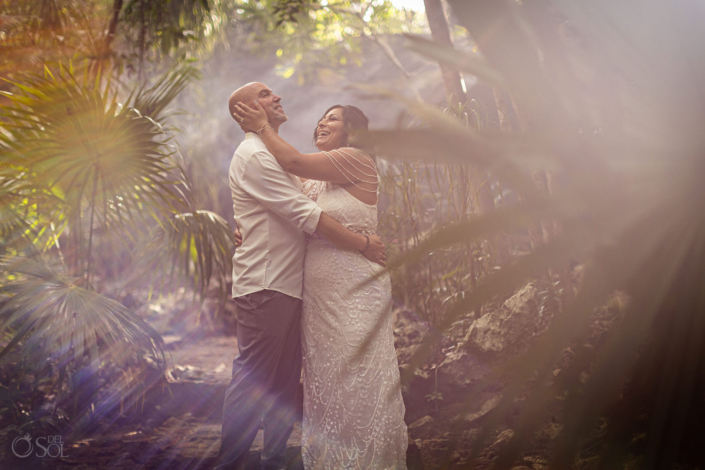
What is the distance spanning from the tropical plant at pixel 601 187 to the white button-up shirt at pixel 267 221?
1.27m

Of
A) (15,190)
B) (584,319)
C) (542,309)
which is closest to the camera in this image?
(584,319)

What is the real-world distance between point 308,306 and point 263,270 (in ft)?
0.87

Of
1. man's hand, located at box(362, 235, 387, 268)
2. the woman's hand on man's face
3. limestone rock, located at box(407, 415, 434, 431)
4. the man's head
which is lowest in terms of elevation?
limestone rock, located at box(407, 415, 434, 431)

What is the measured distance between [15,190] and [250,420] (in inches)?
60.1

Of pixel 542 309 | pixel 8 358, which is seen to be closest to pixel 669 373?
pixel 542 309

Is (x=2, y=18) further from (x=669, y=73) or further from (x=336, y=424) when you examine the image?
(x=669, y=73)

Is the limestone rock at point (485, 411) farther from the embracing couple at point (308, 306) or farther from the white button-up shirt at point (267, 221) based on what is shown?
the white button-up shirt at point (267, 221)

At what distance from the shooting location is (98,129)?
223 centimetres

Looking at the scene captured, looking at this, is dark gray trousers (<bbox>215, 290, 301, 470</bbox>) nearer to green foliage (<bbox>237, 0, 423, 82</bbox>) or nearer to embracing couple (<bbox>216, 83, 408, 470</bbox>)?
embracing couple (<bbox>216, 83, 408, 470</bbox>)

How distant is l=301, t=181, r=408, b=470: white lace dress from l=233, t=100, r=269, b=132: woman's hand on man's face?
1.20 feet

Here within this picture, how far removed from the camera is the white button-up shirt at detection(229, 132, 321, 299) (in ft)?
5.28

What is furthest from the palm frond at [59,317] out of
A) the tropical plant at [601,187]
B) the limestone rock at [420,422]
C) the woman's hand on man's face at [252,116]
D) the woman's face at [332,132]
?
the tropical plant at [601,187]

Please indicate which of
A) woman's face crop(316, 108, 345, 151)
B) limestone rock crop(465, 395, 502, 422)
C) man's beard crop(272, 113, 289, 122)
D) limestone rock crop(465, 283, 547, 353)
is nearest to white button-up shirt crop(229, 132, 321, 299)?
man's beard crop(272, 113, 289, 122)

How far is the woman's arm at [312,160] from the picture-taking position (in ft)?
5.03
